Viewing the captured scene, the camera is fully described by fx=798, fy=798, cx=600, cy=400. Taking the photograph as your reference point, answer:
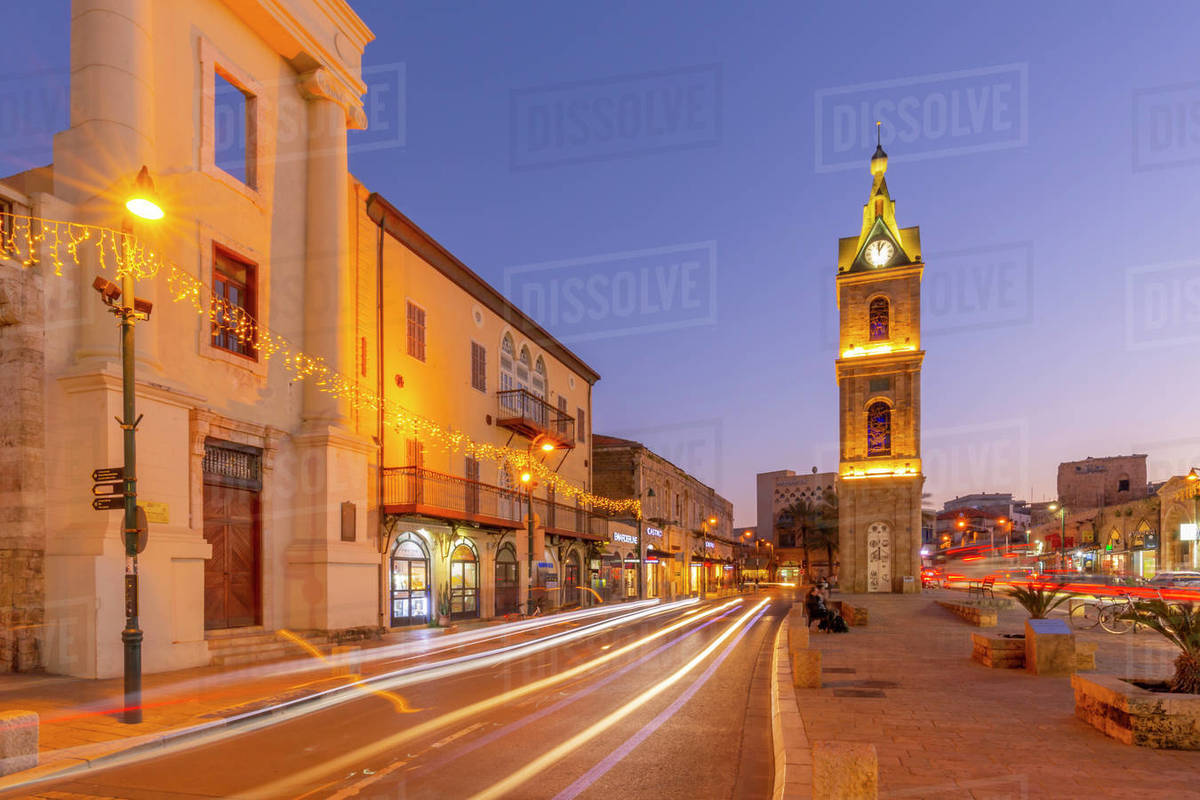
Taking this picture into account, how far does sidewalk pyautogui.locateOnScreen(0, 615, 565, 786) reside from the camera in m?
8.16

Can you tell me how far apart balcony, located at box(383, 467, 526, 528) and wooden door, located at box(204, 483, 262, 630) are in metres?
4.14

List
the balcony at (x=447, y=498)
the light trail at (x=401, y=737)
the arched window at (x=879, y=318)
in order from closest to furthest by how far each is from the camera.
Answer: the light trail at (x=401, y=737) → the balcony at (x=447, y=498) → the arched window at (x=879, y=318)

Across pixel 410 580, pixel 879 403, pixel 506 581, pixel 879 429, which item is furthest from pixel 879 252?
pixel 410 580

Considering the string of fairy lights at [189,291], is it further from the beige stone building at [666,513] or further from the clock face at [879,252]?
the clock face at [879,252]

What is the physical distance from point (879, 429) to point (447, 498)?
3173 centimetres

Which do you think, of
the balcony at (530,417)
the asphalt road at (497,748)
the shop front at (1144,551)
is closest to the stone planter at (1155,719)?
the asphalt road at (497,748)

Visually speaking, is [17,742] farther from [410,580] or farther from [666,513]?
[666,513]

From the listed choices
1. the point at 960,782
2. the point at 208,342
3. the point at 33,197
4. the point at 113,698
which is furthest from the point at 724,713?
the point at 33,197

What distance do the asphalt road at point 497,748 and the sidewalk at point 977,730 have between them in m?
1.10

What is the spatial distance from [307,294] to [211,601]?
743 cm

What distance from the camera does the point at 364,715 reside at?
997 centimetres

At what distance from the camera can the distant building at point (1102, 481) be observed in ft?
296

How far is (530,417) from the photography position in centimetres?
3105

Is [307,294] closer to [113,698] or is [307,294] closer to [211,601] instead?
[211,601]
